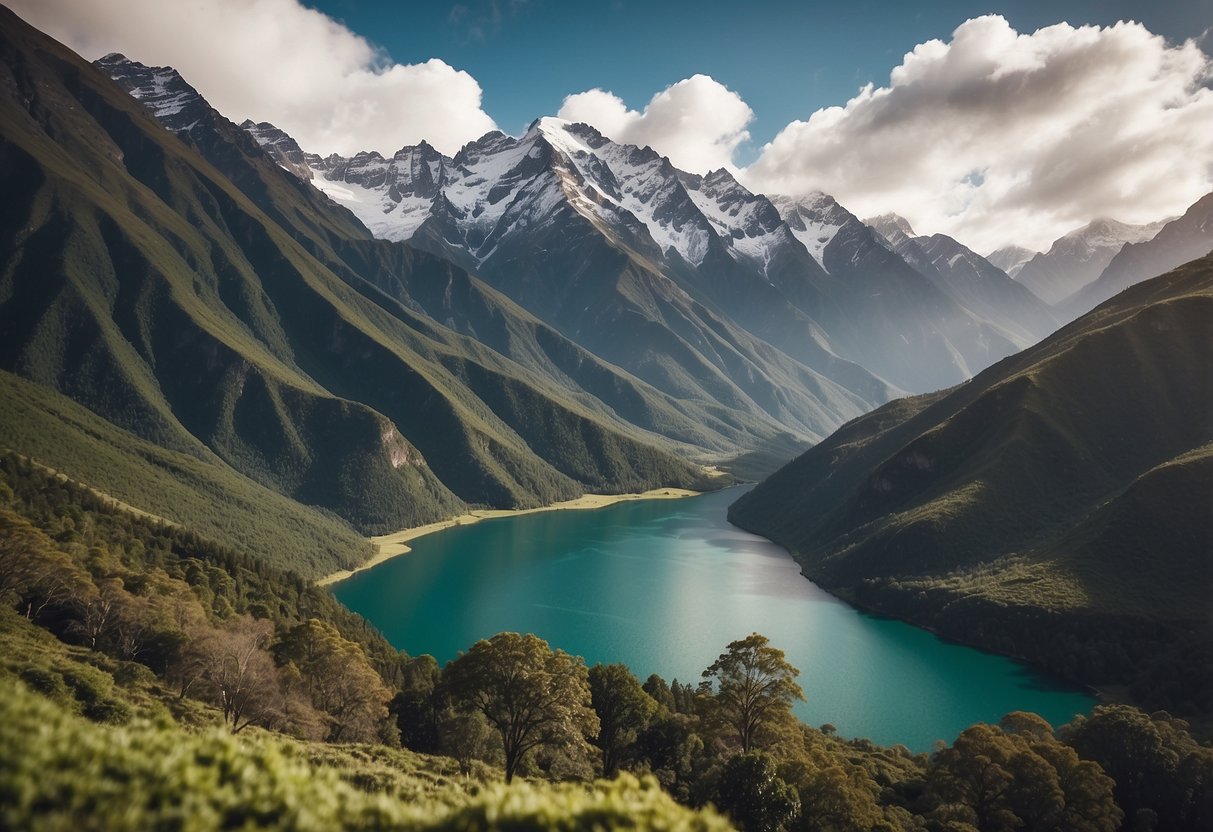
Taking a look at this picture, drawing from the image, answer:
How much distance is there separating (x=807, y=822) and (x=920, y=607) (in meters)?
103

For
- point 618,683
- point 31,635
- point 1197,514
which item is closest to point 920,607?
point 1197,514

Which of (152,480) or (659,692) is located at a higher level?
(152,480)

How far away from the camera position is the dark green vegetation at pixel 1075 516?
104000mm

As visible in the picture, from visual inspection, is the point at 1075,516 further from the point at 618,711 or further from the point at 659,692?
the point at 618,711

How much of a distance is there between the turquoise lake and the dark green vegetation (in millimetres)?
7832

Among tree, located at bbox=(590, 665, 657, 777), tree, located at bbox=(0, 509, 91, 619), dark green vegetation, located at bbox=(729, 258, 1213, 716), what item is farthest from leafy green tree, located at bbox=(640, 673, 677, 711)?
dark green vegetation, located at bbox=(729, 258, 1213, 716)

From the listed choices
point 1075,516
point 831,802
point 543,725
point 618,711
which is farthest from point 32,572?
point 1075,516

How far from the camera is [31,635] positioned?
52.4 meters

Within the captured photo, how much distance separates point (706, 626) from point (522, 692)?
3437 inches

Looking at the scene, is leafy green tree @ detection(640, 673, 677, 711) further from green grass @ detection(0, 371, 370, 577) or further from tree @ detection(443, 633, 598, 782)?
green grass @ detection(0, 371, 370, 577)

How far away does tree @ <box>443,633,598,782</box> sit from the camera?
46.7 m

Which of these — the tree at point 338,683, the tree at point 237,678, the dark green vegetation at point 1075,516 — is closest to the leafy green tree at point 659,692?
the tree at point 338,683

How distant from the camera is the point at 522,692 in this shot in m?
47.0

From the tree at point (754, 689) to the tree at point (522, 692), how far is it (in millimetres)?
12273
